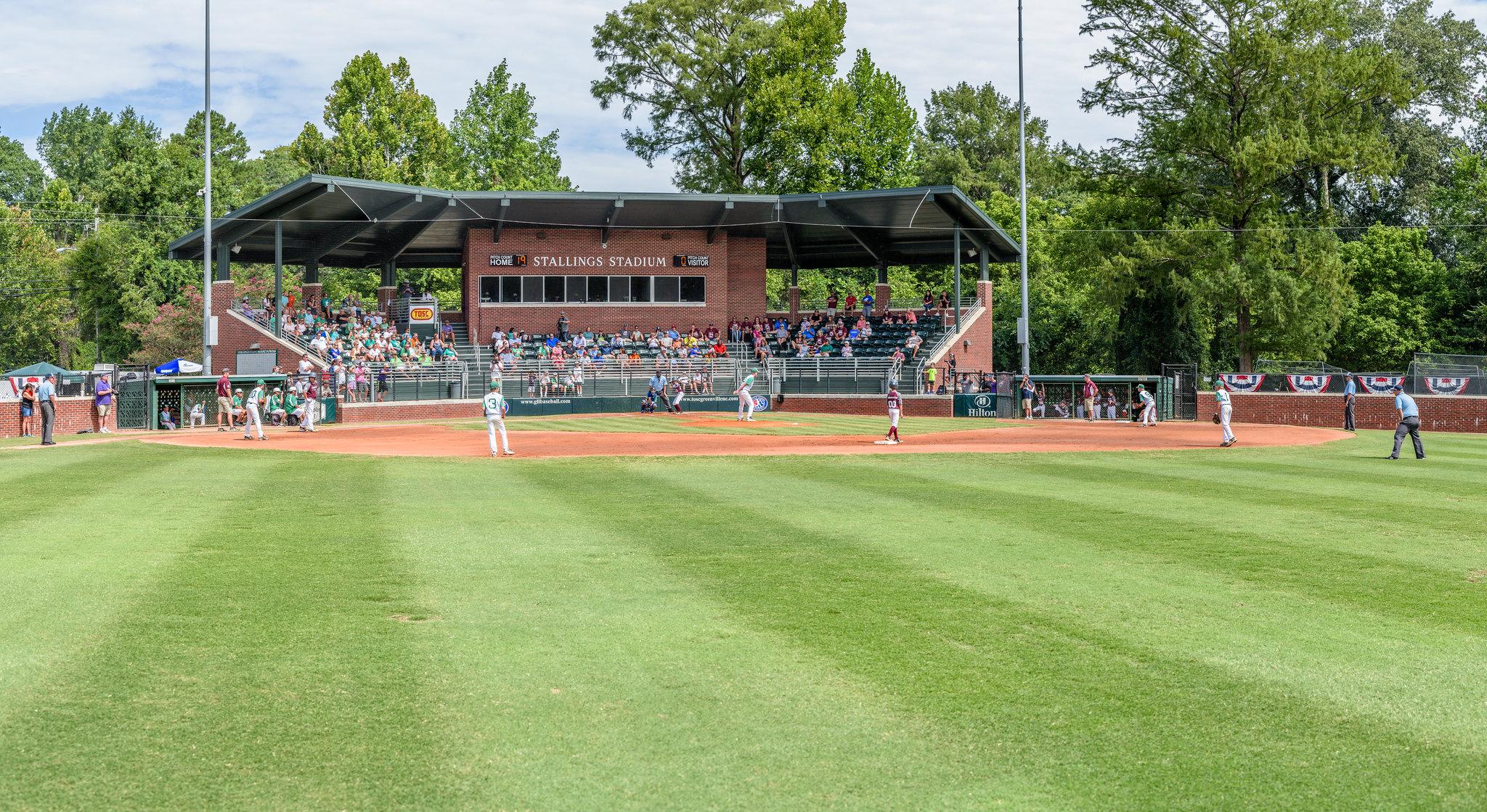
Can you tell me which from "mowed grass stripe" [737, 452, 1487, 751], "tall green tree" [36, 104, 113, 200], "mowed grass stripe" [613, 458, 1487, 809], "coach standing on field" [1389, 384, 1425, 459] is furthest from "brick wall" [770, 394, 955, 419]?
"tall green tree" [36, 104, 113, 200]

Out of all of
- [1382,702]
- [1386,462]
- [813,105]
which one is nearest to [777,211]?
[813,105]

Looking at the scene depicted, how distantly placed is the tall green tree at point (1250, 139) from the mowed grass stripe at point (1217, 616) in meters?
40.0

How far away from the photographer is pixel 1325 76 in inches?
2007

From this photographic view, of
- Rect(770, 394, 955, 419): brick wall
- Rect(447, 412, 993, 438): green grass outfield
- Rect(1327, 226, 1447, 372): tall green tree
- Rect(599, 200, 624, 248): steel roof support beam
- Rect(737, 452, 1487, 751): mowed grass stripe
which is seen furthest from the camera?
Rect(1327, 226, 1447, 372): tall green tree

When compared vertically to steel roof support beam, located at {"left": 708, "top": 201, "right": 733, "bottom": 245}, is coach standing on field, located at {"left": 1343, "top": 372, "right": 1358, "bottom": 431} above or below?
below

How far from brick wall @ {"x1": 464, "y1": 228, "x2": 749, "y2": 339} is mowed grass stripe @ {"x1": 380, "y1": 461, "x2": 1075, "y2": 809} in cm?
4319

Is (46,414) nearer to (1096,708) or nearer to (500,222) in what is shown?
(500,222)

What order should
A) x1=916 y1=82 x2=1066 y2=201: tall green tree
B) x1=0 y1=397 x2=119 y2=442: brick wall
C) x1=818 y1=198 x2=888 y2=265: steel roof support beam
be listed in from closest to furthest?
x1=0 y1=397 x2=119 y2=442: brick wall
x1=818 y1=198 x2=888 y2=265: steel roof support beam
x1=916 y1=82 x2=1066 y2=201: tall green tree

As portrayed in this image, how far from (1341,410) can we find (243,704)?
1675 inches

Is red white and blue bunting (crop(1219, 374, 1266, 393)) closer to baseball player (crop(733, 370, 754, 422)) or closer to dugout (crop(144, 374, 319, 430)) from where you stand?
baseball player (crop(733, 370, 754, 422))

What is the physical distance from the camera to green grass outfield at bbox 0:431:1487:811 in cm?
621

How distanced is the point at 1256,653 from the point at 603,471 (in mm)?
15704

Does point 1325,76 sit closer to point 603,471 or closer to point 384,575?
point 603,471

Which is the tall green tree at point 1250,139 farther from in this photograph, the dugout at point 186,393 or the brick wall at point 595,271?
the dugout at point 186,393
